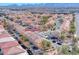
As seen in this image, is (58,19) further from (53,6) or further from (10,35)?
(10,35)

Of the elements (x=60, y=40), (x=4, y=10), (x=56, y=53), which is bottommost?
(x=56, y=53)

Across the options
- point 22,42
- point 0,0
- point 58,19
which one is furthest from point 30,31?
point 0,0

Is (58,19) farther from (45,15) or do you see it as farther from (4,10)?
(4,10)

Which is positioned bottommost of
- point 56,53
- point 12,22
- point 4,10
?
point 56,53

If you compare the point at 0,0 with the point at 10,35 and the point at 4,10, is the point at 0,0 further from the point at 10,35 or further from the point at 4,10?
the point at 10,35

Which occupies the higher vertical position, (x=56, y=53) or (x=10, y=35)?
(x=10, y=35)

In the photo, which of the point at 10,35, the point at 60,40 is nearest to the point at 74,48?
the point at 60,40

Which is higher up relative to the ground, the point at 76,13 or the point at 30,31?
the point at 76,13
